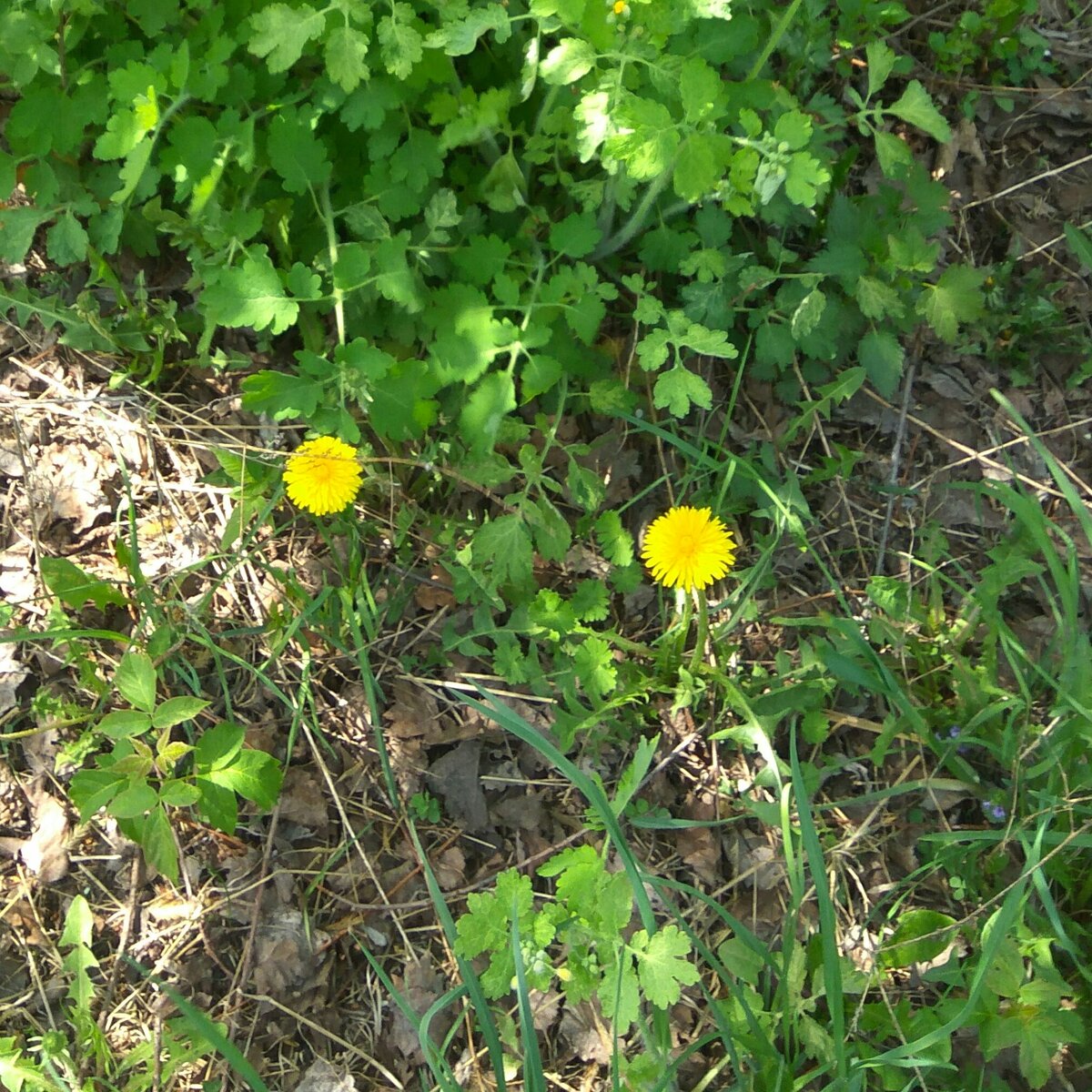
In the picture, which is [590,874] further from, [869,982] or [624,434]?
[624,434]

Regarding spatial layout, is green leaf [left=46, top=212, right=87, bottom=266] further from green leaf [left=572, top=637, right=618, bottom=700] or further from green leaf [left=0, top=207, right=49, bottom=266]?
green leaf [left=572, top=637, right=618, bottom=700]

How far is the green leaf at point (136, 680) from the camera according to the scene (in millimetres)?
1850

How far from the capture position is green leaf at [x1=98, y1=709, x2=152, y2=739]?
1.84 metres

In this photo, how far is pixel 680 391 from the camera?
6.43ft

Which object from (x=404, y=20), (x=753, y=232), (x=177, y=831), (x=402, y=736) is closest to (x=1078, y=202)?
(x=753, y=232)

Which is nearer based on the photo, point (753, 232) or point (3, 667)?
point (3, 667)

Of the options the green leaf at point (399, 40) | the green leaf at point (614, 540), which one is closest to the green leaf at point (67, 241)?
the green leaf at point (399, 40)

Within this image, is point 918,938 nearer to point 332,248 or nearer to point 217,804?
point 217,804

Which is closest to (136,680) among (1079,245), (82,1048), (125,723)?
(125,723)

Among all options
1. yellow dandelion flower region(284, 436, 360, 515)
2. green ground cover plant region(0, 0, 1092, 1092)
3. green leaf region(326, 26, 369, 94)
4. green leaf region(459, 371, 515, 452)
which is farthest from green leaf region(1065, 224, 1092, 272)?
yellow dandelion flower region(284, 436, 360, 515)

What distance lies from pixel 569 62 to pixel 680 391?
0.64 metres

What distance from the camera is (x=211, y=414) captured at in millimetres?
2248

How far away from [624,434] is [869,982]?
125cm

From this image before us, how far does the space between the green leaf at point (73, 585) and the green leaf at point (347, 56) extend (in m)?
1.12
